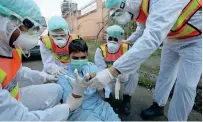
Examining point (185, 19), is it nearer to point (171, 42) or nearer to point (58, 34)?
point (171, 42)

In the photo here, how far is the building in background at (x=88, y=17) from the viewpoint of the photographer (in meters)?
9.88

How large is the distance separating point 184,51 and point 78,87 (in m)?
1.00

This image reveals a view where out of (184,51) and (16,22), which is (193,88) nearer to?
(184,51)

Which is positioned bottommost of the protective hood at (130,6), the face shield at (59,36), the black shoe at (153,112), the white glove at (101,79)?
the black shoe at (153,112)

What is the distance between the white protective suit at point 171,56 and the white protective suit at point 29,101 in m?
0.53

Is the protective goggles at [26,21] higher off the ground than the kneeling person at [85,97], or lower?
higher

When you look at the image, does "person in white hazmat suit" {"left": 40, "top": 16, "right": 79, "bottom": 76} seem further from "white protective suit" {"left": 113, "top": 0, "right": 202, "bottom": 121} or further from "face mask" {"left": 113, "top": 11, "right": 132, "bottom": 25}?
"white protective suit" {"left": 113, "top": 0, "right": 202, "bottom": 121}

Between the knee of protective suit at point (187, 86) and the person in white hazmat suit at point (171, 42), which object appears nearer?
the person in white hazmat suit at point (171, 42)

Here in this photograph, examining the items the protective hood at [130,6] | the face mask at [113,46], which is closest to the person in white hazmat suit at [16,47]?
the protective hood at [130,6]

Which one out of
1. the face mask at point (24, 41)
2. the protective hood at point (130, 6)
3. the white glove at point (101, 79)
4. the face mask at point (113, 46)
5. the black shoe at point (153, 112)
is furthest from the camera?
the face mask at point (113, 46)

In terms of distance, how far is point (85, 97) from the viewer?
1.98 meters

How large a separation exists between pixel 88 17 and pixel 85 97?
379 inches

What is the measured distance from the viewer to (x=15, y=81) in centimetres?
150

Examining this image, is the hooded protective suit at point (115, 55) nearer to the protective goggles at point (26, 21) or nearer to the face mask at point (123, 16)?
the face mask at point (123, 16)
